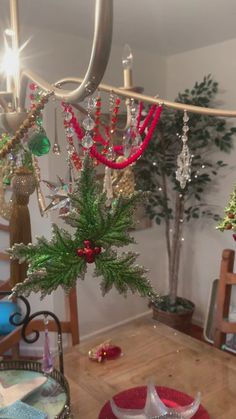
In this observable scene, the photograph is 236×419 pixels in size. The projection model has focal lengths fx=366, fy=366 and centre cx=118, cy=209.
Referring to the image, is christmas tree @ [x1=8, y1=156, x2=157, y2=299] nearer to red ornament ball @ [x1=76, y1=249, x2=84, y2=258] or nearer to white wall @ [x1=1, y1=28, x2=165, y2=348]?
red ornament ball @ [x1=76, y1=249, x2=84, y2=258]

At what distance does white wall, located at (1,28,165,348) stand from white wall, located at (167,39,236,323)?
19cm

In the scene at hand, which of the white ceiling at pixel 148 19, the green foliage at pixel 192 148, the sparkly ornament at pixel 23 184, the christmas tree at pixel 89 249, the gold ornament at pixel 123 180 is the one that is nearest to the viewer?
the christmas tree at pixel 89 249

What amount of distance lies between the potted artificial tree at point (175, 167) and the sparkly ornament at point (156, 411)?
1654 millimetres

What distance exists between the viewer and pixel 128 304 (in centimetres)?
297

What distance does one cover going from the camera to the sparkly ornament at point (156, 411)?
0.93 m

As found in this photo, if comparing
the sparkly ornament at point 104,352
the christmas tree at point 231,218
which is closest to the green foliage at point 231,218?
the christmas tree at point 231,218

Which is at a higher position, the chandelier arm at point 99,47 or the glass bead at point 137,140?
the chandelier arm at point 99,47

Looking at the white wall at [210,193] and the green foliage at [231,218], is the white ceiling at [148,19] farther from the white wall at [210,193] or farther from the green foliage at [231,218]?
the green foliage at [231,218]

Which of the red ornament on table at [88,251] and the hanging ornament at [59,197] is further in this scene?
the hanging ornament at [59,197]

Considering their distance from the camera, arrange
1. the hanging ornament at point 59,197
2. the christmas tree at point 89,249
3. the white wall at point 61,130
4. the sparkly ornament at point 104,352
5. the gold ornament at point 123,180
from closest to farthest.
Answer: the christmas tree at point 89,249 < the hanging ornament at point 59,197 < the gold ornament at point 123,180 < the sparkly ornament at point 104,352 < the white wall at point 61,130

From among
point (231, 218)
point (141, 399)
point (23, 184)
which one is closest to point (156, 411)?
point (141, 399)

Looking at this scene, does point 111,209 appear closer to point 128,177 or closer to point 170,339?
point 128,177

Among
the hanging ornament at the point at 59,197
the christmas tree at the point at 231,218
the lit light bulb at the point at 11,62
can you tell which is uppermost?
the lit light bulb at the point at 11,62

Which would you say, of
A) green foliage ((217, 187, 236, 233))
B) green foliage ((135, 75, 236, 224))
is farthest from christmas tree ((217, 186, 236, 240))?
green foliage ((135, 75, 236, 224))
